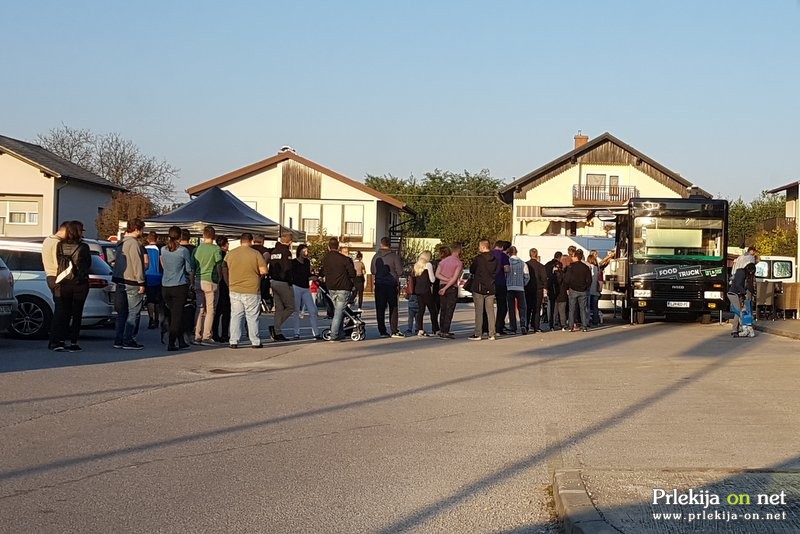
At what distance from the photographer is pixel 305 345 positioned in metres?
18.0

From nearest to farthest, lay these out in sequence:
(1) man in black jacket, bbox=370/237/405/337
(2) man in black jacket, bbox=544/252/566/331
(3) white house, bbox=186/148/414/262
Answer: (1) man in black jacket, bbox=370/237/405/337
(2) man in black jacket, bbox=544/252/566/331
(3) white house, bbox=186/148/414/262

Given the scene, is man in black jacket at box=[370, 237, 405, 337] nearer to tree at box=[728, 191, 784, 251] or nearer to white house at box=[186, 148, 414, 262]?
white house at box=[186, 148, 414, 262]

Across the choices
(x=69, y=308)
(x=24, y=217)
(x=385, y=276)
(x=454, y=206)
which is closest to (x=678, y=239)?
(x=385, y=276)

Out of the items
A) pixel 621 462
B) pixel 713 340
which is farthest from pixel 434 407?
pixel 713 340

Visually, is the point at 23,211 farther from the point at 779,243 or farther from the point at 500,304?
the point at 500,304

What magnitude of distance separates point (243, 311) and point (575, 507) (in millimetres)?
11314

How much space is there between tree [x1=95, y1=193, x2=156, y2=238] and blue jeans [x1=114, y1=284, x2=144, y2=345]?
3285 centimetres

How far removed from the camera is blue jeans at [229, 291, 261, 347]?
16625 millimetres

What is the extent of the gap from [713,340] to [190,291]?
10442 mm

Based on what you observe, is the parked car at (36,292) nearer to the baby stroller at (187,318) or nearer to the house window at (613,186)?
the baby stroller at (187,318)

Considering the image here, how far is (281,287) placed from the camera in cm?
1867

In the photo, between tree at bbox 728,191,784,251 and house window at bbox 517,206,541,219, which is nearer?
house window at bbox 517,206,541,219

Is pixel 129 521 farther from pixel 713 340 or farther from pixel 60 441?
pixel 713 340

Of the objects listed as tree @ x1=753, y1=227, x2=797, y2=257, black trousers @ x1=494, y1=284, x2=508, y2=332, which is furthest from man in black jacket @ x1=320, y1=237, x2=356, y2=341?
tree @ x1=753, y1=227, x2=797, y2=257
